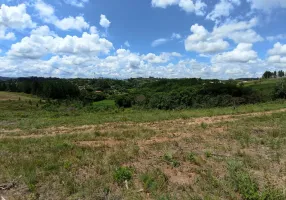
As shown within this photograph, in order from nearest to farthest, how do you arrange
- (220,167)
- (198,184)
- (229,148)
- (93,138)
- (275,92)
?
(198,184)
(220,167)
(229,148)
(93,138)
(275,92)

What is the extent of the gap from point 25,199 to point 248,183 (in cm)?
504

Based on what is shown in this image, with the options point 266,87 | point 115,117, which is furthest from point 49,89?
point 266,87

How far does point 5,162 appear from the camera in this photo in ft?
26.2

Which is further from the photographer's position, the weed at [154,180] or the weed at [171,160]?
the weed at [171,160]

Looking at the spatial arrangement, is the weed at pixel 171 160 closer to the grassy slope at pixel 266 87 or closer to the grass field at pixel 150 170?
the grass field at pixel 150 170

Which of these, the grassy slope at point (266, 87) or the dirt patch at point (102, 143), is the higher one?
the grassy slope at point (266, 87)

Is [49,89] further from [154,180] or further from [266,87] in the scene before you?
[154,180]

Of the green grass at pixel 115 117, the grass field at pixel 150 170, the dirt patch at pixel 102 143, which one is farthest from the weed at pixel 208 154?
the green grass at pixel 115 117

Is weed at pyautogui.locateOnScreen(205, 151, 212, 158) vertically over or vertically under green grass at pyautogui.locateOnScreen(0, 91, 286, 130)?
over

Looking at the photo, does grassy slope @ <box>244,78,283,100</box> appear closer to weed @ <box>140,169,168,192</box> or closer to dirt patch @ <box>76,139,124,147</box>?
dirt patch @ <box>76,139,124,147</box>

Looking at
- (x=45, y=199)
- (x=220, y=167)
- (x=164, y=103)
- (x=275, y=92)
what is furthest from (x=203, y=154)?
(x=275, y=92)

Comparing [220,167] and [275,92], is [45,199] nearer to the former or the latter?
[220,167]

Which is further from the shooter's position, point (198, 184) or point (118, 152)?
point (118, 152)

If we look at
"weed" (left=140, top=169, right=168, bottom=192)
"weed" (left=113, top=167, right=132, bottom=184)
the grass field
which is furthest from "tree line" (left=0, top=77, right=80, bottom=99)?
"weed" (left=140, top=169, right=168, bottom=192)
